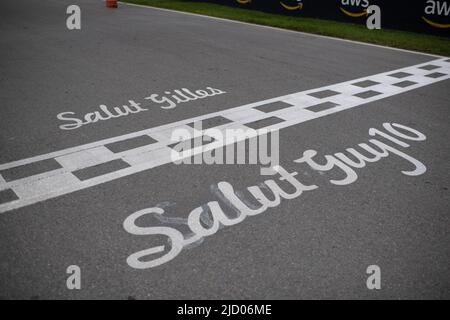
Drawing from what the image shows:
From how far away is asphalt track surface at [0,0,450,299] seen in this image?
126 inches

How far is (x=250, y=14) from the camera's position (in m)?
18.3

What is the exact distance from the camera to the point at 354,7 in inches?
624

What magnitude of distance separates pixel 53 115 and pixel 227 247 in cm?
422

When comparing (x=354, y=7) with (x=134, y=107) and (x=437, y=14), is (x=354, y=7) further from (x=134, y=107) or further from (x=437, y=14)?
(x=134, y=107)

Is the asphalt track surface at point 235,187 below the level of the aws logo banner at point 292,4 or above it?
below

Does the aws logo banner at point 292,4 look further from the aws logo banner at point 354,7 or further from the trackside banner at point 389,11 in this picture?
the aws logo banner at point 354,7

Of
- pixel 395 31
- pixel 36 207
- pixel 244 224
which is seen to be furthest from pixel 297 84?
pixel 395 31

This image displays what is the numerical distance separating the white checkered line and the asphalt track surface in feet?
0.22

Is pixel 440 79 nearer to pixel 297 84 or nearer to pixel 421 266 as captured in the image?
pixel 297 84

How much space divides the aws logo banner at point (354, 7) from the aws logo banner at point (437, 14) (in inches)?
88.0

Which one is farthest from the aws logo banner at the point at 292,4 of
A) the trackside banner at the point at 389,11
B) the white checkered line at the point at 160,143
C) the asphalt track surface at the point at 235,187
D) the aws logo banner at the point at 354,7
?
the white checkered line at the point at 160,143

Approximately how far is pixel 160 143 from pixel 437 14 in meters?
12.8

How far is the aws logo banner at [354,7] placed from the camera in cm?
1562

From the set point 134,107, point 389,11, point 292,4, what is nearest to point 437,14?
point 389,11
